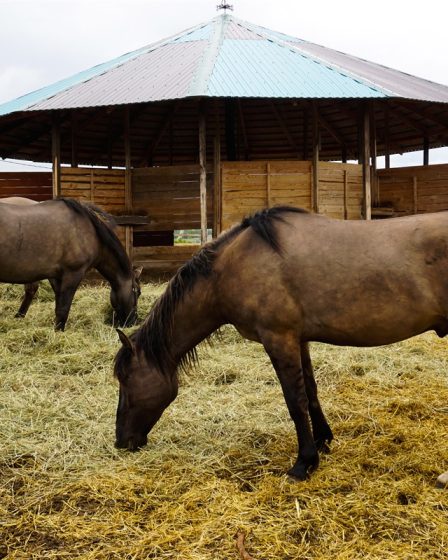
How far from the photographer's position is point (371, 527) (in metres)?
2.55

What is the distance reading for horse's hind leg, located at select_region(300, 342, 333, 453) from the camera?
11.6ft

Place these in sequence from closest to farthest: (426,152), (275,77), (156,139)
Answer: (275,77) → (426,152) → (156,139)

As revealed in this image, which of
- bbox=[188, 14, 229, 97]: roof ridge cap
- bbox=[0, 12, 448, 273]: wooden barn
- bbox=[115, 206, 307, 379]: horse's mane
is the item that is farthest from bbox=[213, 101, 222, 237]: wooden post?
bbox=[115, 206, 307, 379]: horse's mane

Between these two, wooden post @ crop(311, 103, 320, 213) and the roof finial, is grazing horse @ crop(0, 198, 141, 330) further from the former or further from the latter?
the roof finial

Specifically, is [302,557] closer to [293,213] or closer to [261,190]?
[293,213]

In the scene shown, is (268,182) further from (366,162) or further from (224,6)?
(224,6)

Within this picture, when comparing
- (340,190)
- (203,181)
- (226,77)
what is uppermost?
(226,77)

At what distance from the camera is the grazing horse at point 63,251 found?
6.85 m

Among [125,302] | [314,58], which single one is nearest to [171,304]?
[125,302]

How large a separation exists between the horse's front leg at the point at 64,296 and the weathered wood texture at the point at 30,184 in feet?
23.2

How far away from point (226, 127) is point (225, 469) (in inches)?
457

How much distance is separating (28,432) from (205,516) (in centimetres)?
173

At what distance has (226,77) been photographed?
11.8m

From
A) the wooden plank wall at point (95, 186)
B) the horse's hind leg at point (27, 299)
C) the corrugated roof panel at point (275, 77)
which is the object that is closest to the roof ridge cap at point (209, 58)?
the corrugated roof panel at point (275, 77)
